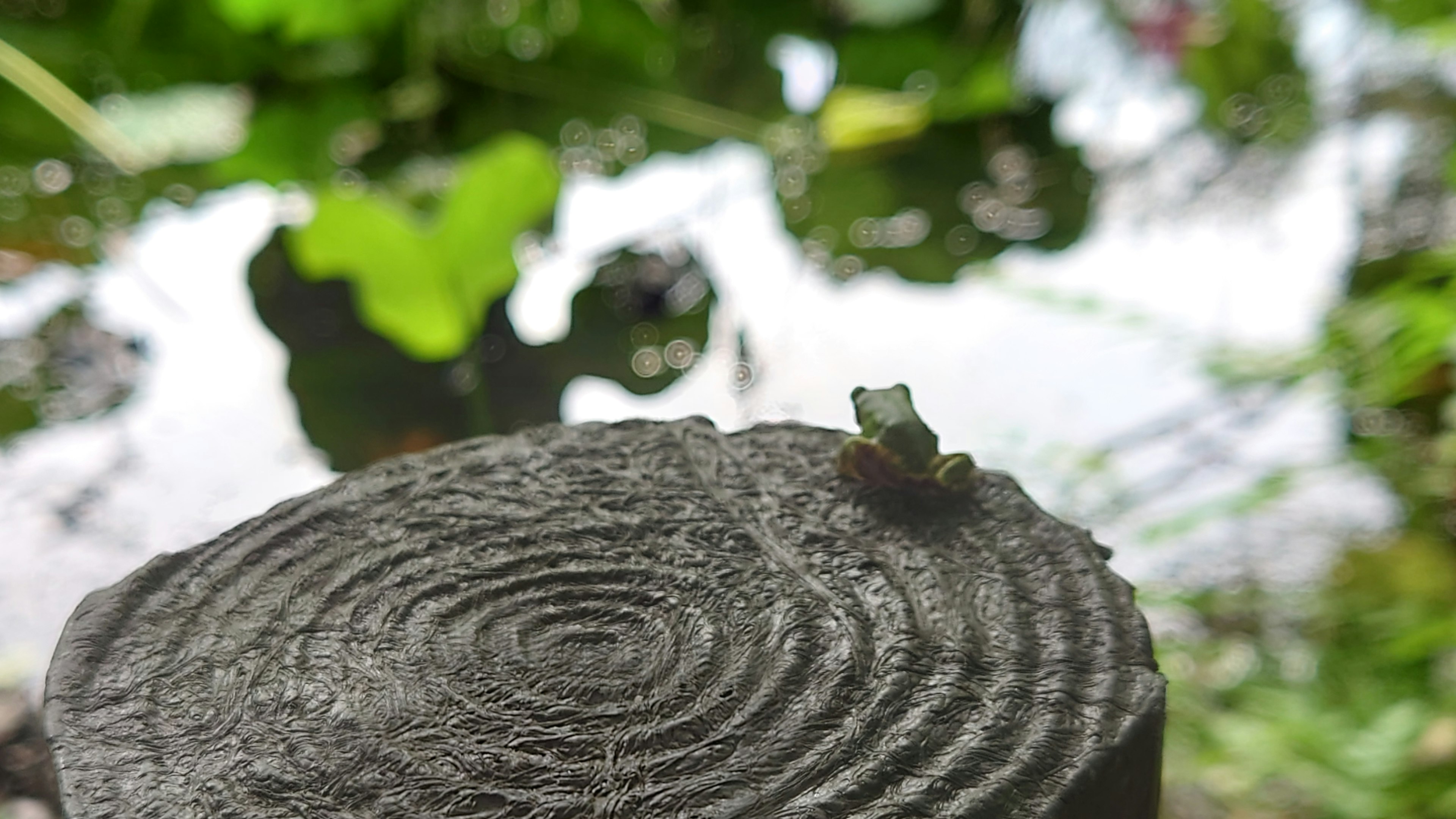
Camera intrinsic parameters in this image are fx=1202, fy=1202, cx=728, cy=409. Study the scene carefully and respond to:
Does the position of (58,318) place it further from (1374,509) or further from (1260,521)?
(1374,509)

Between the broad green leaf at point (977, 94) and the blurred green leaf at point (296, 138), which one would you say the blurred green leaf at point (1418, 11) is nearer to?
the broad green leaf at point (977, 94)

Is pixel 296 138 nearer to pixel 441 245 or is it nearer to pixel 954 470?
pixel 441 245

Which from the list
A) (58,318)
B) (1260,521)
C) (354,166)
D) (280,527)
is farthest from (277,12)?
(1260,521)

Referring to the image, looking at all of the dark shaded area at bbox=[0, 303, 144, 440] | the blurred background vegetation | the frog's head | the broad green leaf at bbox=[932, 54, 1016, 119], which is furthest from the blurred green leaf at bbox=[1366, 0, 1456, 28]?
the dark shaded area at bbox=[0, 303, 144, 440]

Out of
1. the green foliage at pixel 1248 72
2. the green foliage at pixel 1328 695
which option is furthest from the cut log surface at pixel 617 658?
the green foliage at pixel 1248 72

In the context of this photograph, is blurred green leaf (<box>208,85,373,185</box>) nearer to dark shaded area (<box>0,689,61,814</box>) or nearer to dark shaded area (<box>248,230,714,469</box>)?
dark shaded area (<box>248,230,714,469</box>)

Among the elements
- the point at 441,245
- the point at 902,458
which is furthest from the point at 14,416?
the point at 902,458
